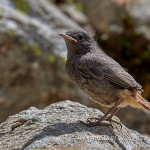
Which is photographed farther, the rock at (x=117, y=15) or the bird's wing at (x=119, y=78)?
the rock at (x=117, y=15)

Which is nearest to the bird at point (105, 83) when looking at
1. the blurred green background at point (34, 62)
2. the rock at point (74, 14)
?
→ the blurred green background at point (34, 62)

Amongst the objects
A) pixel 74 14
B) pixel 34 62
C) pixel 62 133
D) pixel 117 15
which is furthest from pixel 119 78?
pixel 74 14

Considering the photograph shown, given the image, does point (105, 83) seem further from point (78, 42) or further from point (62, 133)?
point (62, 133)

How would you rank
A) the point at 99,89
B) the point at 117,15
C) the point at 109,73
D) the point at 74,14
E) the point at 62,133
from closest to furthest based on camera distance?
the point at 62,133 → the point at 99,89 → the point at 109,73 → the point at 117,15 → the point at 74,14

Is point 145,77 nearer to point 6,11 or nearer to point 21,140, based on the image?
point 6,11

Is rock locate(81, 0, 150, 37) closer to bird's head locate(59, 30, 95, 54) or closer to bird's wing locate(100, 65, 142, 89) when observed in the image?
bird's head locate(59, 30, 95, 54)

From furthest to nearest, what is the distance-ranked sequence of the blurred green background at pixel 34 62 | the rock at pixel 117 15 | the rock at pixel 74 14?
the rock at pixel 74 14
the rock at pixel 117 15
the blurred green background at pixel 34 62

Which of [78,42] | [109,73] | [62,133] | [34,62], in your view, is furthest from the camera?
[34,62]

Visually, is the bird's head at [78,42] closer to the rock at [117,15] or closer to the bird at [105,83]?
the bird at [105,83]

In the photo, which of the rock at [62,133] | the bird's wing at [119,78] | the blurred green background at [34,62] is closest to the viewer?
the rock at [62,133]
